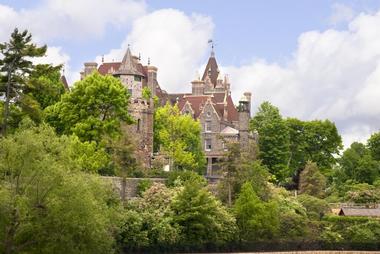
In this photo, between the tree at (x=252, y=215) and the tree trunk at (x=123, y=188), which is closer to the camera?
the tree trunk at (x=123, y=188)

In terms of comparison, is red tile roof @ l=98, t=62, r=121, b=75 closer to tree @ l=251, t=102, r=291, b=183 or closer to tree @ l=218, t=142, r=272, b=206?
tree @ l=251, t=102, r=291, b=183

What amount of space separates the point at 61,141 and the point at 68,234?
4.76 meters

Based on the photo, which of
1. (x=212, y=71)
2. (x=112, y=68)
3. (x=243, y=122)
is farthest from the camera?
(x=212, y=71)

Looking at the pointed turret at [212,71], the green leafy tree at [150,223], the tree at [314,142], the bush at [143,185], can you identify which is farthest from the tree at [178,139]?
the pointed turret at [212,71]

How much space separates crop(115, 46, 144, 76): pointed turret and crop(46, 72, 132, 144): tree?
12031 mm

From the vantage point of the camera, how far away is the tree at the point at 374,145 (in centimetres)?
9788

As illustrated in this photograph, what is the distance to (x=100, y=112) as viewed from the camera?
56.2 metres

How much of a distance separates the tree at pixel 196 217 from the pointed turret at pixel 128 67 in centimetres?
1941

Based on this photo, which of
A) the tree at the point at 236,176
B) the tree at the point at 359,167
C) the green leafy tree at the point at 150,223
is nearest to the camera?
the green leafy tree at the point at 150,223

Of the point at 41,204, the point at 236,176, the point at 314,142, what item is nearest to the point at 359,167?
the point at 314,142

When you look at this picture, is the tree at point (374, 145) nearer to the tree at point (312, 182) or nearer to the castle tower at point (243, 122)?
the tree at point (312, 182)

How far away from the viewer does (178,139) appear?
A: 69.9m

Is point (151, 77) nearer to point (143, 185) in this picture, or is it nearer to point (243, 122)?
point (243, 122)

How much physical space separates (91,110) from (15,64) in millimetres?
12176
